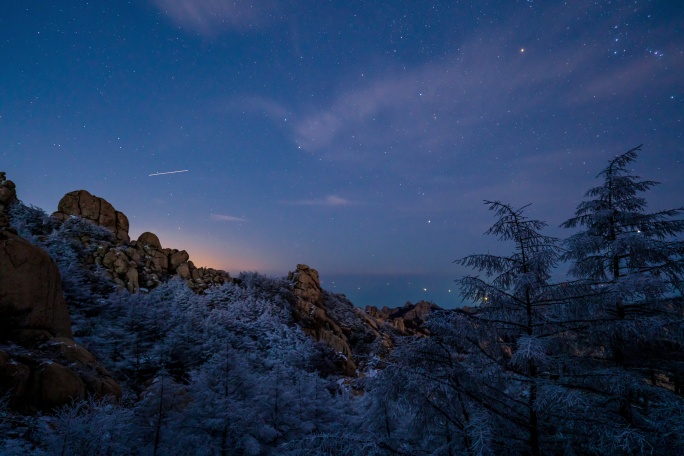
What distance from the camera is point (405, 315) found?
4806 centimetres

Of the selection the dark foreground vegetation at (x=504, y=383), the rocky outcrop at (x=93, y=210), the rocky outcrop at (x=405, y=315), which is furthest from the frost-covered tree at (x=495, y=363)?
the rocky outcrop at (x=405, y=315)

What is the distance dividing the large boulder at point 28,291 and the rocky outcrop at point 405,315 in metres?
31.0

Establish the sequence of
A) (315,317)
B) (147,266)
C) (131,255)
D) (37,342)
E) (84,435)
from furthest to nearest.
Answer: (315,317) → (147,266) → (131,255) → (37,342) → (84,435)

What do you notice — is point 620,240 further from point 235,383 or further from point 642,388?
point 235,383

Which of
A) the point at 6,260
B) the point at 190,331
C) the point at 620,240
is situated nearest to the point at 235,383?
the point at 190,331

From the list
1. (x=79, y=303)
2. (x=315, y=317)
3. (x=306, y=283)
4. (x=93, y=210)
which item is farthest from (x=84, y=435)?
(x=93, y=210)

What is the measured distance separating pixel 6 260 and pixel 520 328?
1472 cm

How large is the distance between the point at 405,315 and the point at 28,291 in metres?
46.1

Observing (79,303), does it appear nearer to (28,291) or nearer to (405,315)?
(28,291)

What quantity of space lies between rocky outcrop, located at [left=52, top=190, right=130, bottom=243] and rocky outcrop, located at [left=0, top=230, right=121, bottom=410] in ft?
48.7

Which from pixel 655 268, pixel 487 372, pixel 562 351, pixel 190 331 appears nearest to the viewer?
pixel 487 372

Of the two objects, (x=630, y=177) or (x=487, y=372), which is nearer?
(x=487, y=372)

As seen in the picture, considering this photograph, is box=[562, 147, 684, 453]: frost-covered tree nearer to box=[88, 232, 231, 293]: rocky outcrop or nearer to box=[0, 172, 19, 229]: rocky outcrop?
box=[88, 232, 231, 293]: rocky outcrop

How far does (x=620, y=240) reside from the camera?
723 centimetres
